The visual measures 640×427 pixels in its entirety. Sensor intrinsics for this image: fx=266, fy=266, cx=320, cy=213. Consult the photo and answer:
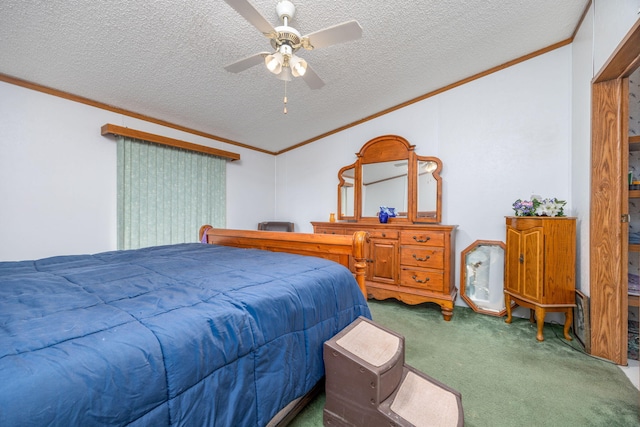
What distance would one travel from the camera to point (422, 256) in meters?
2.78

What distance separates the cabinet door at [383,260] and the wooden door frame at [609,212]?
154 cm

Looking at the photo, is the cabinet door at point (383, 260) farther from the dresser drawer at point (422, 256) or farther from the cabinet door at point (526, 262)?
the cabinet door at point (526, 262)

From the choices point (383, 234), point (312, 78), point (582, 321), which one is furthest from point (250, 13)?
point (582, 321)

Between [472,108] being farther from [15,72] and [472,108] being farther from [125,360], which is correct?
[15,72]

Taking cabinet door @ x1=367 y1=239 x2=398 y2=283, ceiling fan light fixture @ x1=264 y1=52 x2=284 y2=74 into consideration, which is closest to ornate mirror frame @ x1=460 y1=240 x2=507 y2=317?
cabinet door @ x1=367 y1=239 x2=398 y2=283

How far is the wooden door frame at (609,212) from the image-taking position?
182 centimetres

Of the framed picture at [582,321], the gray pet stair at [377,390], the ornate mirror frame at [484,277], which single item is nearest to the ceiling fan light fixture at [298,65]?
the gray pet stair at [377,390]

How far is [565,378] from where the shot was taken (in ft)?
5.57

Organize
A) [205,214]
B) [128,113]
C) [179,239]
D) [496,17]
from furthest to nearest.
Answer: [205,214] → [179,239] → [128,113] → [496,17]

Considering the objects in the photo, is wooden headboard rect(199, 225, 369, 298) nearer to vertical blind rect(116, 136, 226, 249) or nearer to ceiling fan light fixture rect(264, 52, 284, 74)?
vertical blind rect(116, 136, 226, 249)

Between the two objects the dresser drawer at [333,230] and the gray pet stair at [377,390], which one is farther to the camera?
the dresser drawer at [333,230]

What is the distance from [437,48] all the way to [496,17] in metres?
0.45

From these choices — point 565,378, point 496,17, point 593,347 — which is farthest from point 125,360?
point 496,17

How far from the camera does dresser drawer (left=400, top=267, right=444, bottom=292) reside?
2697 millimetres
